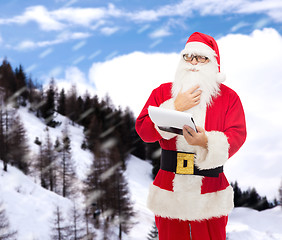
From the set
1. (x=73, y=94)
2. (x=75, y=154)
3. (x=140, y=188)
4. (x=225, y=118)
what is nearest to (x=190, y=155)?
(x=225, y=118)

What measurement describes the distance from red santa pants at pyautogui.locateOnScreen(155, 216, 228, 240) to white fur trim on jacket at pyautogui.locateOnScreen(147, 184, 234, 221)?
0.29 feet

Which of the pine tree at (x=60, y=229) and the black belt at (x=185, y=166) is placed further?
the pine tree at (x=60, y=229)

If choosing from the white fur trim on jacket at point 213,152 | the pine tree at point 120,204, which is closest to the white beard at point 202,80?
the white fur trim on jacket at point 213,152

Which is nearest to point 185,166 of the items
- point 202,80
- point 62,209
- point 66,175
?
point 202,80

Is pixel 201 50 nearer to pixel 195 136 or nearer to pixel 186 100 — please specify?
pixel 186 100

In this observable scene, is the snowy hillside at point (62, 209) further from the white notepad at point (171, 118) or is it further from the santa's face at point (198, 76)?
the white notepad at point (171, 118)

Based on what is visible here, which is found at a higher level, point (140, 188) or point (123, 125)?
point (123, 125)

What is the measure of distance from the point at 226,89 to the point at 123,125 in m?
57.1

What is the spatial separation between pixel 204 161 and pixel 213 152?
12cm

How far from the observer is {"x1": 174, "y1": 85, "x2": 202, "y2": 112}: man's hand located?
3.43 metres

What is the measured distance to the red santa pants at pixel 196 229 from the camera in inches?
133

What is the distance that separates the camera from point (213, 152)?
3.23 meters

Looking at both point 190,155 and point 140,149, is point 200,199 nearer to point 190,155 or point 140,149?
point 190,155

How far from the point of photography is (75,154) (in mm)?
50656
